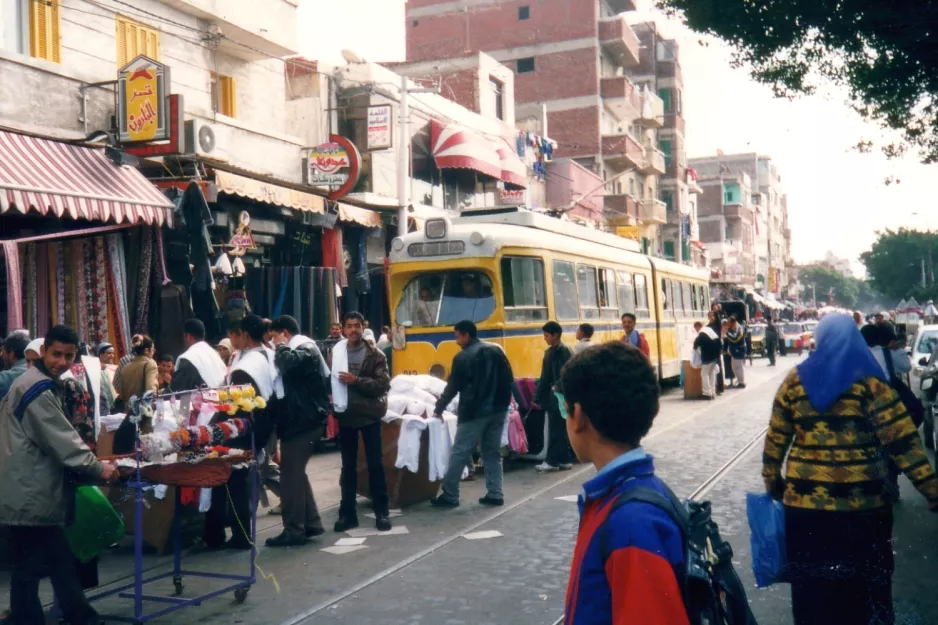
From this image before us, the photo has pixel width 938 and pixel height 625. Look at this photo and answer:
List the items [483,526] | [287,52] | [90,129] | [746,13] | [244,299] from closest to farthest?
[483,526], [746,13], [90,129], [244,299], [287,52]

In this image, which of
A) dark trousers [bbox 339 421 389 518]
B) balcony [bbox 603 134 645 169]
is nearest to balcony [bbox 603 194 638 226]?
balcony [bbox 603 134 645 169]

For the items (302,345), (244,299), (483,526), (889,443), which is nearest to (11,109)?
(244,299)

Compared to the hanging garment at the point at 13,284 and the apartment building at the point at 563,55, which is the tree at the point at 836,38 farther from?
the apartment building at the point at 563,55

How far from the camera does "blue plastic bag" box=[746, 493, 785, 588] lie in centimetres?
427

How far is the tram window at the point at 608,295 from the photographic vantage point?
681 inches

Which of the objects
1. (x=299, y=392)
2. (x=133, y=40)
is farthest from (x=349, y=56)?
(x=299, y=392)

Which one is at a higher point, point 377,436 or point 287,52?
point 287,52

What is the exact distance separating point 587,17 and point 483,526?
127 feet

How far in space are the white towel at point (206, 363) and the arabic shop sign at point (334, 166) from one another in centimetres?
979

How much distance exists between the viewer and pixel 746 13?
11.2 metres

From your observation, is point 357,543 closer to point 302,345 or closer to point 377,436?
point 377,436

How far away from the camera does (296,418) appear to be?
7695mm

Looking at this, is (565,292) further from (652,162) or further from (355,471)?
(652,162)

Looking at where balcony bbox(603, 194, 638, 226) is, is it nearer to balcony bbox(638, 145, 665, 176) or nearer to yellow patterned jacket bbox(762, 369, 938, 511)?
balcony bbox(638, 145, 665, 176)
